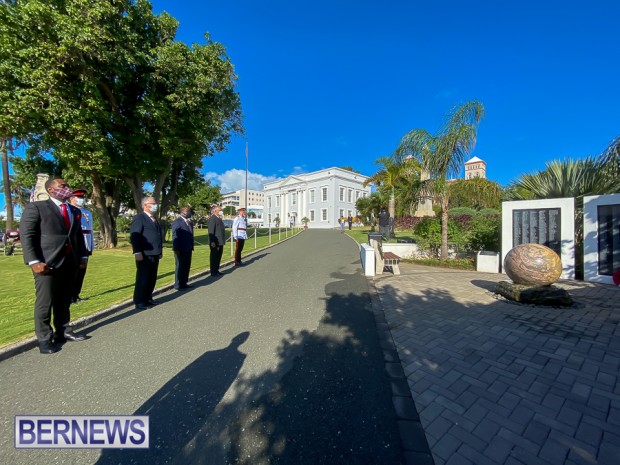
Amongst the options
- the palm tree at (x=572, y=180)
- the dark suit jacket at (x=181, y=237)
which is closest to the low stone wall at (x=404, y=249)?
the palm tree at (x=572, y=180)

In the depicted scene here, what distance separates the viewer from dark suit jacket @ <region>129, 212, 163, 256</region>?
16.5ft

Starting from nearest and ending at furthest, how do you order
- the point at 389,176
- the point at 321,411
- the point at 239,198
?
the point at 321,411
the point at 389,176
the point at 239,198

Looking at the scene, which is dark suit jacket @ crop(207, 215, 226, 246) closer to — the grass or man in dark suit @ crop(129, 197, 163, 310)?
the grass

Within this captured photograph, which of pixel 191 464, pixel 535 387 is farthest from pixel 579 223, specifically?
pixel 191 464

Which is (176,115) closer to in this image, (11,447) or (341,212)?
(11,447)

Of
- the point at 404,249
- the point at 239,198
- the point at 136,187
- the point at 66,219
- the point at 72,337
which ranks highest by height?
the point at 239,198

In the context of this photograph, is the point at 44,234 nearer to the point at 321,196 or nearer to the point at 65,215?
the point at 65,215

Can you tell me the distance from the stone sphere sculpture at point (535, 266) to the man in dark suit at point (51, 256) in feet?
25.4

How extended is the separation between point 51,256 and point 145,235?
1822 millimetres

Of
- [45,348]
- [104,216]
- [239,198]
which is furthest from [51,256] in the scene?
[239,198]

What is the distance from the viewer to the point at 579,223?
7551 mm

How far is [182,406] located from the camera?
2.38 metres

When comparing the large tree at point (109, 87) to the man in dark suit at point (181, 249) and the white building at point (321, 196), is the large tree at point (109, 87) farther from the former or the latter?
the white building at point (321, 196)

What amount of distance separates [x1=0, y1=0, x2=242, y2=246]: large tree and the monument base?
1491cm
